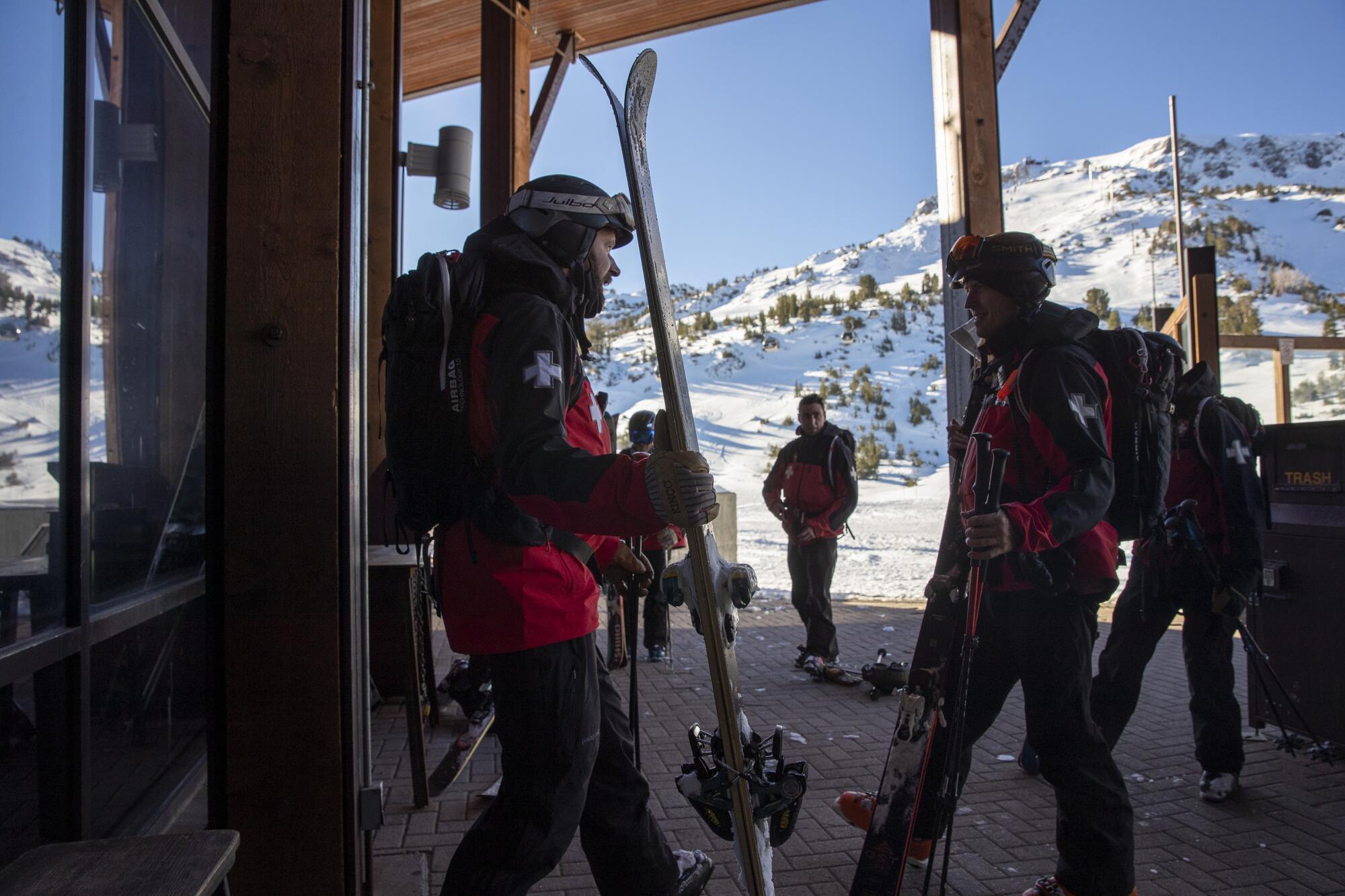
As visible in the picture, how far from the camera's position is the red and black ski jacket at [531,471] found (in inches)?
68.8

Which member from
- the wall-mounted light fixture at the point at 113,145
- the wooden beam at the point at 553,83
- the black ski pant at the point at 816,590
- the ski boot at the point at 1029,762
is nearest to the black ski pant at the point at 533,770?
the wall-mounted light fixture at the point at 113,145

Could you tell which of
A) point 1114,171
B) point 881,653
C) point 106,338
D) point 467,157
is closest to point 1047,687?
point 106,338

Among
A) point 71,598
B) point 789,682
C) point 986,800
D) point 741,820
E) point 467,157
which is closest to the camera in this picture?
point 741,820

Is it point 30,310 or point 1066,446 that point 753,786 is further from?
point 30,310

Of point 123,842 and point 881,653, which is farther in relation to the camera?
point 881,653

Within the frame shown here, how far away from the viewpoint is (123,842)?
1688mm

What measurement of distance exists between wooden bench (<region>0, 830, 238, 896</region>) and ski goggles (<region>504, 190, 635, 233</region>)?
1560mm

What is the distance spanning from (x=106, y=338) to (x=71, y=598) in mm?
1113

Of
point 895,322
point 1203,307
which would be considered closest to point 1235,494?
point 1203,307

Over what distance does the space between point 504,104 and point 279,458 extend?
5.49m

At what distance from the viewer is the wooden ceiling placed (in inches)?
301

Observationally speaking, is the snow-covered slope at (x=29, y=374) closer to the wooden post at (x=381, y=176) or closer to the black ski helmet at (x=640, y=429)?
the wooden post at (x=381, y=176)

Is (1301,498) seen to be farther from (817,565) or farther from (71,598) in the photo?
(71,598)

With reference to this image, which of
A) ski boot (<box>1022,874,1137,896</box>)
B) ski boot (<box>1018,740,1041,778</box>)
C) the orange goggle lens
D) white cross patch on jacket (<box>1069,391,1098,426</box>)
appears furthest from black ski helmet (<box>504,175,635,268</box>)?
ski boot (<box>1018,740,1041,778</box>)
